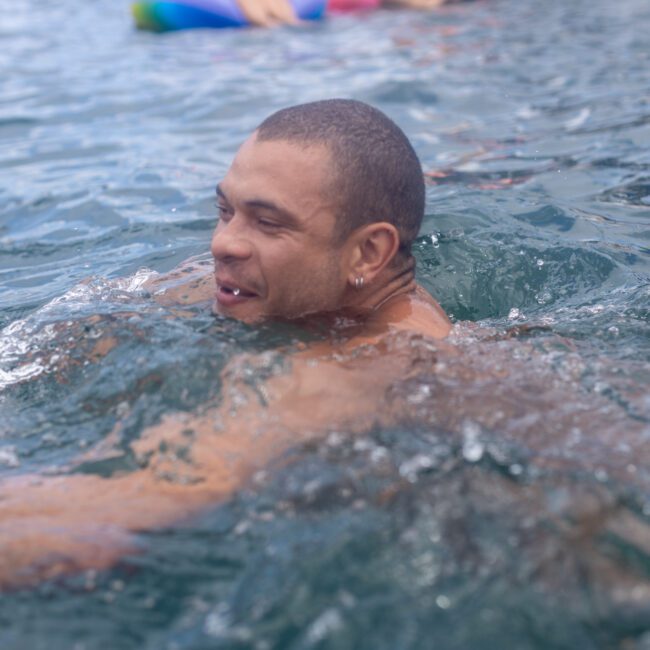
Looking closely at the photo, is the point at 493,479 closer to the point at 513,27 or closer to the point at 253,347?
the point at 253,347

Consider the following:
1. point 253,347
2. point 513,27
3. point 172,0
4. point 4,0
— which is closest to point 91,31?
point 172,0

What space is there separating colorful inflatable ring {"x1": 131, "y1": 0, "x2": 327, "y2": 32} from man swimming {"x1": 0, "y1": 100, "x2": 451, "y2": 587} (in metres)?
8.80

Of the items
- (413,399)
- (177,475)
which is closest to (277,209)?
(413,399)

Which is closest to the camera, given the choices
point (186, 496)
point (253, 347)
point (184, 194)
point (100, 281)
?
point (186, 496)

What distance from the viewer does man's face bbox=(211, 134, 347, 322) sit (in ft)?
11.3

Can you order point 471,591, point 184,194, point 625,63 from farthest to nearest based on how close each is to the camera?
point 625,63 → point 184,194 → point 471,591

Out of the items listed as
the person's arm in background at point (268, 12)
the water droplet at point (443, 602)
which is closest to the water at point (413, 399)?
the water droplet at point (443, 602)

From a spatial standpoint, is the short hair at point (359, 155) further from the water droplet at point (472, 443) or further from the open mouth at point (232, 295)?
the water droplet at point (472, 443)

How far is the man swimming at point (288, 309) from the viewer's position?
253 cm

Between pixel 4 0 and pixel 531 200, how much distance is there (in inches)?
558

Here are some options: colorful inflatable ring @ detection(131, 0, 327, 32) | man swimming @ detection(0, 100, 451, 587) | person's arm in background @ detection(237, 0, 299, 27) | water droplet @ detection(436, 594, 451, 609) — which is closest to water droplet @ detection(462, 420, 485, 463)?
man swimming @ detection(0, 100, 451, 587)

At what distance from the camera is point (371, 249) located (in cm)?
365

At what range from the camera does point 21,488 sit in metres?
2.63

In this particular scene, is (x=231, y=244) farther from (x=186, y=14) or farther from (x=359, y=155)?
(x=186, y=14)
